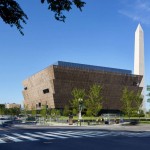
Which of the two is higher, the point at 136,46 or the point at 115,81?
the point at 136,46

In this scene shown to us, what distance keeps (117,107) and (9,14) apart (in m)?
120

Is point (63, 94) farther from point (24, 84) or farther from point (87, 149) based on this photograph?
point (87, 149)

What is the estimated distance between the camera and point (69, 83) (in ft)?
375

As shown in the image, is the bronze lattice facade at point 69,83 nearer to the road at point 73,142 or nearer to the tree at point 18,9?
the road at point 73,142

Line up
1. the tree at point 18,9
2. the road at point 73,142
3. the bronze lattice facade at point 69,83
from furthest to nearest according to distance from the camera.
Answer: the bronze lattice facade at point 69,83 < the road at point 73,142 < the tree at point 18,9

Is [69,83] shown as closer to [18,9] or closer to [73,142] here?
[73,142]

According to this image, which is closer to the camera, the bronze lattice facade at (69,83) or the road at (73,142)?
the road at (73,142)

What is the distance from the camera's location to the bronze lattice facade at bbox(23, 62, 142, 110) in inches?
4392

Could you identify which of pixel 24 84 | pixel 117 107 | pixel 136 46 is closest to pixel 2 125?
pixel 136 46

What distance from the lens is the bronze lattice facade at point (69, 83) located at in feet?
366

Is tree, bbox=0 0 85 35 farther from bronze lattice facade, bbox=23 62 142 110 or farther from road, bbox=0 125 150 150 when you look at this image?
bronze lattice facade, bbox=23 62 142 110

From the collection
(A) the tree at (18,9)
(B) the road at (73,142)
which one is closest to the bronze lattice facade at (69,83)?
(B) the road at (73,142)

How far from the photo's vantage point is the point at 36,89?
129 metres

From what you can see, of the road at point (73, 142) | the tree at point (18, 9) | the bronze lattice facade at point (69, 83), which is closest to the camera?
the tree at point (18, 9)
